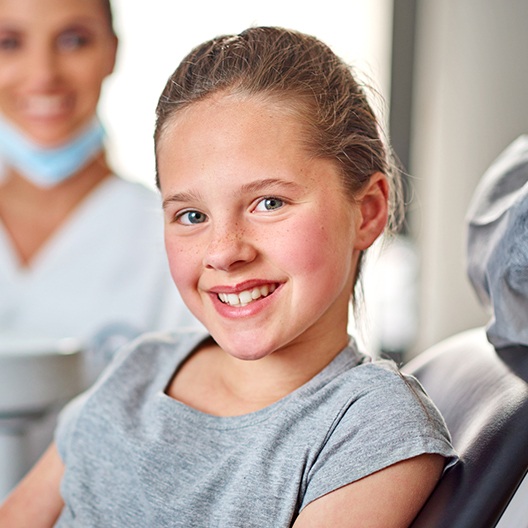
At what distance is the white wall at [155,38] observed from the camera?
8.75 feet

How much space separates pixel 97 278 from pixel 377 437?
1.45 m

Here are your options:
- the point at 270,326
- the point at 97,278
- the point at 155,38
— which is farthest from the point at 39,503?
the point at 155,38

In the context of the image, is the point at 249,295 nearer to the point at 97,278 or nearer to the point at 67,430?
the point at 67,430

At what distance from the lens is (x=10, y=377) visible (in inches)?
64.4

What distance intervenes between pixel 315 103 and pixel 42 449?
1.13m

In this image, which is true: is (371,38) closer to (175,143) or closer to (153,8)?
(153,8)

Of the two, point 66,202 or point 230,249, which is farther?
point 66,202

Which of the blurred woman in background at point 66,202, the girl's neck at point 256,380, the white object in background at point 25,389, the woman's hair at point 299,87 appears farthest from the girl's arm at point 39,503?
the blurred woman in background at point 66,202

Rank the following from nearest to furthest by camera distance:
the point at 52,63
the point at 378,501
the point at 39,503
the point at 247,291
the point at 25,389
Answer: the point at 378,501, the point at 247,291, the point at 39,503, the point at 25,389, the point at 52,63

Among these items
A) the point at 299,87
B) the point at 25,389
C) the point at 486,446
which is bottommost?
the point at 25,389

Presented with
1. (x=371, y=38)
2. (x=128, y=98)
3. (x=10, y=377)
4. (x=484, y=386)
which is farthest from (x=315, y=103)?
(x=371, y=38)

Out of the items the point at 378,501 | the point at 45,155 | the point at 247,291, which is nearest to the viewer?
the point at 378,501

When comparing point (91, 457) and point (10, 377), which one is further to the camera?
point (10, 377)

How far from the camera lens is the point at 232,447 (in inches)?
36.9
